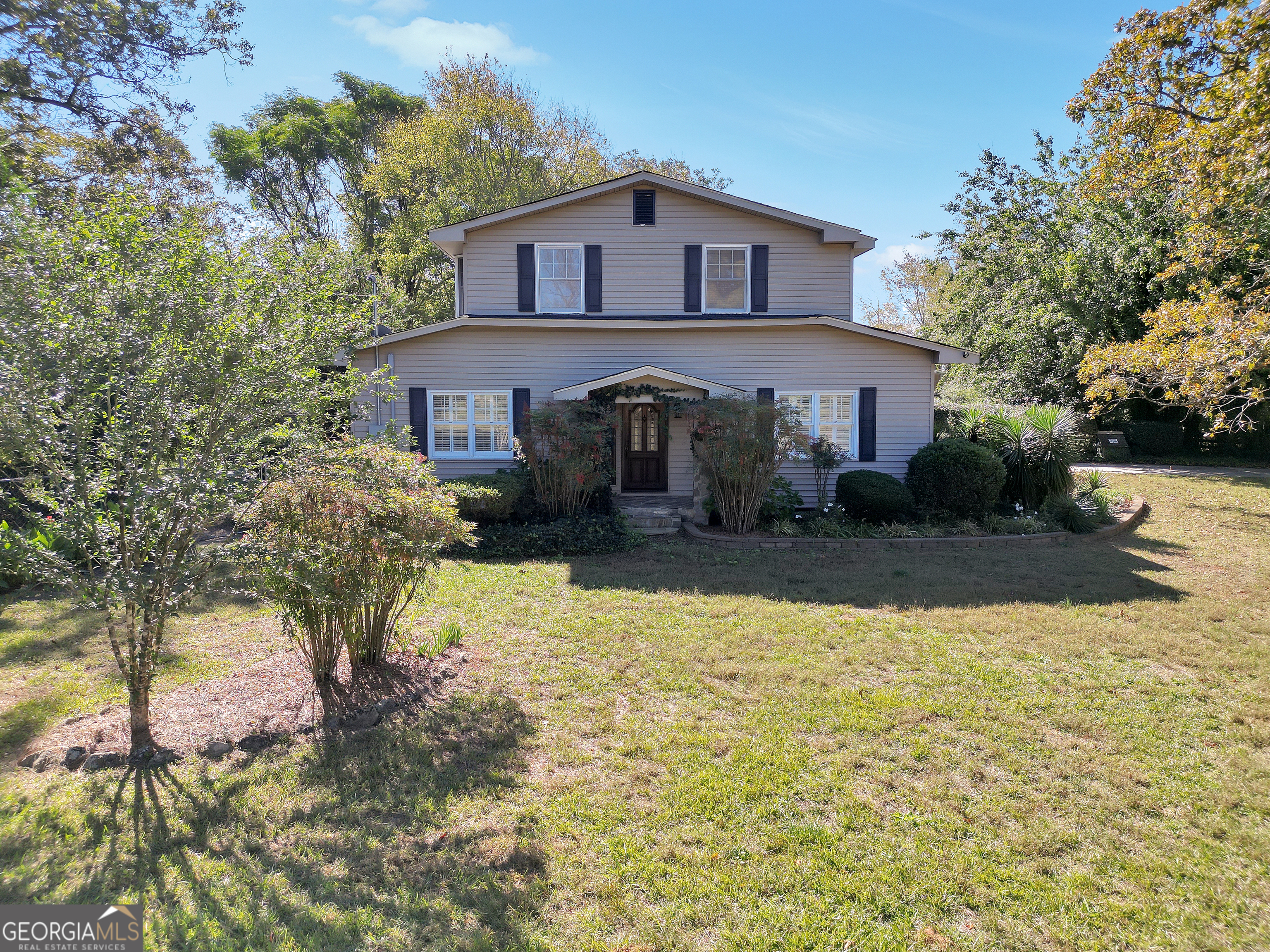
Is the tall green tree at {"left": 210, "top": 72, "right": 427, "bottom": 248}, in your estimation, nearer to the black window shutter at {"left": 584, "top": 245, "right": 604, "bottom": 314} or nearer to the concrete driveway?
the black window shutter at {"left": 584, "top": 245, "right": 604, "bottom": 314}

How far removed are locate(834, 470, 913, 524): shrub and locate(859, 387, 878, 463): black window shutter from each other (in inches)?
50.4

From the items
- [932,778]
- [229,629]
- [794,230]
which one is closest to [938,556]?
[932,778]

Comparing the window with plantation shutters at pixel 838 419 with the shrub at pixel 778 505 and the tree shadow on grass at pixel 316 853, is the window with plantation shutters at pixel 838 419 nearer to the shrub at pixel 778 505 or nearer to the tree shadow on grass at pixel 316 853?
the shrub at pixel 778 505

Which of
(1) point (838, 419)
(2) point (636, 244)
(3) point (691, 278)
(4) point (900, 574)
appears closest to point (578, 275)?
(2) point (636, 244)

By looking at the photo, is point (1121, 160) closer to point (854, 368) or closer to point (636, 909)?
point (854, 368)

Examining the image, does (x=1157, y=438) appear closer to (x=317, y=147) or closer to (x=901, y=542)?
(x=901, y=542)

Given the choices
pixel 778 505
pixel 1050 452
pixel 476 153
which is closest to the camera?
pixel 778 505

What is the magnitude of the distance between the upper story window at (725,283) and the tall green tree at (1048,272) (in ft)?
38.6

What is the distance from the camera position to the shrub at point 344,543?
459 cm

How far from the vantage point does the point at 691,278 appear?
1412cm

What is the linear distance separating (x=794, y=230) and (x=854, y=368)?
330 cm

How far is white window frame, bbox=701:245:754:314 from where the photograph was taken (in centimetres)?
1416

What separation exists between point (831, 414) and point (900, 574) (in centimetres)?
563
